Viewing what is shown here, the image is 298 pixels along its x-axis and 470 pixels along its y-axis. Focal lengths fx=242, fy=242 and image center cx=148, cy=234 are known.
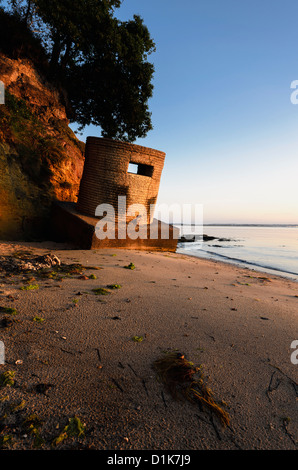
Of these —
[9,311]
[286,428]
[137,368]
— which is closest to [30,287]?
[9,311]

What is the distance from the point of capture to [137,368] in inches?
67.2

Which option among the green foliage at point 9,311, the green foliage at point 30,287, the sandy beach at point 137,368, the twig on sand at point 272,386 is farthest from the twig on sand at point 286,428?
the green foliage at point 30,287

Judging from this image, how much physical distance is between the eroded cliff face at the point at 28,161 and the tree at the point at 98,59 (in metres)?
2.96

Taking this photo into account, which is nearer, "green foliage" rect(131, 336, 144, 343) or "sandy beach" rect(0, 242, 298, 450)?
"sandy beach" rect(0, 242, 298, 450)

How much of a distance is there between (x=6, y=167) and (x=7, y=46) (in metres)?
7.18

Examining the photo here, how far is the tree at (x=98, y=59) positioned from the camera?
453 inches

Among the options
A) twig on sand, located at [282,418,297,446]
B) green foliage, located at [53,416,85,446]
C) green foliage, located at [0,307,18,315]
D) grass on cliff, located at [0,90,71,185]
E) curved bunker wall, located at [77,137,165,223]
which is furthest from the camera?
grass on cliff, located at [0,90,71,185]

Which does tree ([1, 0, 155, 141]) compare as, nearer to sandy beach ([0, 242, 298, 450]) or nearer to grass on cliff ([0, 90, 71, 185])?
grass on cliff ([0, 90, 71, 185])

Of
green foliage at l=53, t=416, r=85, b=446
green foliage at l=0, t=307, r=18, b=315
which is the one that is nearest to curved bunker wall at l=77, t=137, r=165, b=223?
green foliage at l=0, t=307, r=18, b=315

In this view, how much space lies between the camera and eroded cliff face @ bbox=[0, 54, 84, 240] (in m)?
7.77

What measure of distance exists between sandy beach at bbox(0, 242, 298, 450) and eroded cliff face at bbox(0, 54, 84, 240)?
5.30m

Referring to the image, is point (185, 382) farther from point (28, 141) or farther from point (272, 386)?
point (28, 141)

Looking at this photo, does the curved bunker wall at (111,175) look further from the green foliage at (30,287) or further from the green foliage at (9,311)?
the green foliage at (9,311)

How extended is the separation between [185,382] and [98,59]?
52.9 ft
